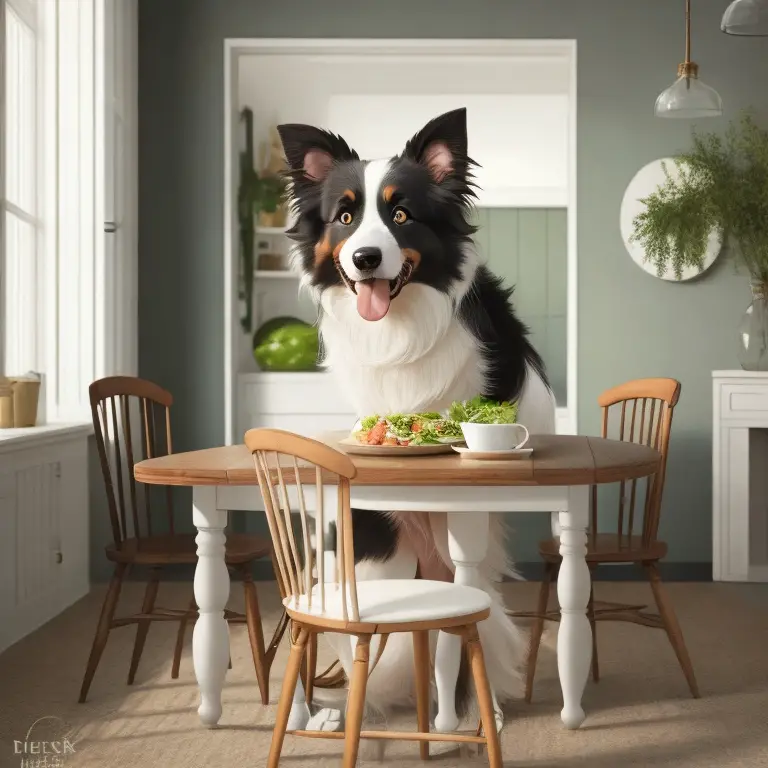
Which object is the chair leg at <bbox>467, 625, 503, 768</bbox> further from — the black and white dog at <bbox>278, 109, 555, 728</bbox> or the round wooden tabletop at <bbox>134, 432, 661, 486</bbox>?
the black and white dog at <bbox>278, 109, 555, 728</bbox>

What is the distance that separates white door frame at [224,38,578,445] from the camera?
448 cm

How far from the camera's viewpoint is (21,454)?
331 centimetres

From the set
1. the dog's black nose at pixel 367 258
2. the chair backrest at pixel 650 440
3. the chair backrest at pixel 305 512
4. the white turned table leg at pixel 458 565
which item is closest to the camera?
the chair backrest at pixel 305 512

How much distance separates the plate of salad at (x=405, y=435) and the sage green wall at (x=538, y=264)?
2614 mm

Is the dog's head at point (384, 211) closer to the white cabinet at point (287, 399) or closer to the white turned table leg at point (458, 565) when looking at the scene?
the white turned table leg at point (458, 565)

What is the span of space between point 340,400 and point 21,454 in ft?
5.31

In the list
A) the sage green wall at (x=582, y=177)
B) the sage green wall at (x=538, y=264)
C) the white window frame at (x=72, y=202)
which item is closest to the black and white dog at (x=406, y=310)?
the white window frame at (x=72, y=202)

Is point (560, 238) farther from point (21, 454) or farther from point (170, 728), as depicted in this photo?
point (170, 728)

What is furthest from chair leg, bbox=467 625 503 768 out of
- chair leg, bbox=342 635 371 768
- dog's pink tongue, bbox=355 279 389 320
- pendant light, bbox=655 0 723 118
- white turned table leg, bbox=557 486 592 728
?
pendant light, bbox=655 0 723 118

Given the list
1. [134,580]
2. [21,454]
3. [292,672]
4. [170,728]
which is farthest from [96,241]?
[292,672]

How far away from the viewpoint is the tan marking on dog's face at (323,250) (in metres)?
2.55

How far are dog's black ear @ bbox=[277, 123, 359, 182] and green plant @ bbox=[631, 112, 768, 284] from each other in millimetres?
2214

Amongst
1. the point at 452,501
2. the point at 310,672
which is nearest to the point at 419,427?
the point at 452,501

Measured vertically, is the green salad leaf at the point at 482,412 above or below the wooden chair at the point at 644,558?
above
